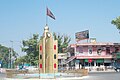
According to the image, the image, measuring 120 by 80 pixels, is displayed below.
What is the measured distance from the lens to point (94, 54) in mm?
68438

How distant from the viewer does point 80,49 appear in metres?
68.7

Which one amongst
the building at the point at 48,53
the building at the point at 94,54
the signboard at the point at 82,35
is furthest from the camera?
the signboard at the point at 82,35

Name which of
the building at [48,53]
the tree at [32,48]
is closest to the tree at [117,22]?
the tree at [32,48]

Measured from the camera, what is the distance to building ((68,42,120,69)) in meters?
67.8

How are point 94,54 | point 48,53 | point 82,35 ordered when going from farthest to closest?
point 82,35
point 94,54
point 48,53

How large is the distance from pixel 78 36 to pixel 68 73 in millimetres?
37656

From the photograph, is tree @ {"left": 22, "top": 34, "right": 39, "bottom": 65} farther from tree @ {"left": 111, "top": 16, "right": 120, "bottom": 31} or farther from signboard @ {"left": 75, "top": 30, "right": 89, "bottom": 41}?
tree @ {"left": 111, "top": 16, "right": 120, "bottom": 31}

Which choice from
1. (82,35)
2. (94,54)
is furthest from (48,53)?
(82,35)

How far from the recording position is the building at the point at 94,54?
67812 millimetres

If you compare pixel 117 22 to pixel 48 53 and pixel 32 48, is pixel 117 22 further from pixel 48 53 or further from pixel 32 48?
pixel 48 53

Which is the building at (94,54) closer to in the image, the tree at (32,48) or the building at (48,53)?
the tree at (32,48)

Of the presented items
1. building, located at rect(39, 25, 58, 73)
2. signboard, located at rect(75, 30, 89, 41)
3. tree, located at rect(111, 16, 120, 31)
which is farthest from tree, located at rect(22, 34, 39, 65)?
building, located at rect(39, 25, 58, 73)

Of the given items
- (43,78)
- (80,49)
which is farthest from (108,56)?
(43,78)

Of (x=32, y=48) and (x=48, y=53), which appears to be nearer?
(x=48, y=53)
